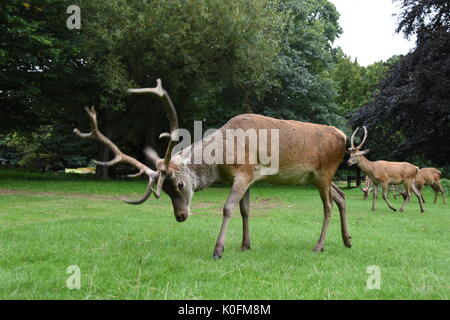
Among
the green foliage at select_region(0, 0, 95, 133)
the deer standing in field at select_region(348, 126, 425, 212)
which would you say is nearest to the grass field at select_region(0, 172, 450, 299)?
the deer standing in field at select_region(348, 126, 425, 212)

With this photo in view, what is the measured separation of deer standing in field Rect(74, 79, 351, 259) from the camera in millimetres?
5879

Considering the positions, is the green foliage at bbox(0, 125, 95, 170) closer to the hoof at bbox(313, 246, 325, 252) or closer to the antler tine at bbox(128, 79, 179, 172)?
the antler tine at bbox(128, 79, 179, 172)

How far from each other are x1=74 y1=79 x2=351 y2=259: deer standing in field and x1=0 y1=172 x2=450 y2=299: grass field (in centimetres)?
68

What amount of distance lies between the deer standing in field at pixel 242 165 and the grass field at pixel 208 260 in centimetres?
68

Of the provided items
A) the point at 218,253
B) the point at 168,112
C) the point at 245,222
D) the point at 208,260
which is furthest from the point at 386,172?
the point at 168,112

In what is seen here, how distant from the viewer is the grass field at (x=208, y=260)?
4066mm

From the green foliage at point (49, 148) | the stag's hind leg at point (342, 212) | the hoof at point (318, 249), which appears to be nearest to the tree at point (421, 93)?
the stag's hind leg at point (342, 212)

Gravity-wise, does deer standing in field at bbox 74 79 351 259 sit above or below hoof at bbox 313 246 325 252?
above

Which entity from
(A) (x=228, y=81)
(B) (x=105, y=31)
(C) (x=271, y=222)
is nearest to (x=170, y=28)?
(B) (x=105, y=31)

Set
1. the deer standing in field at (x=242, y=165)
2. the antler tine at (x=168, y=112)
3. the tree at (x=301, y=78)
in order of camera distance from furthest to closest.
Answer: the tree at (x=301, y=78) < the deer standing in field at (x=242, y=165) < the antler tine at (x=168, y=112)

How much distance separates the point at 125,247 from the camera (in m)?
6.42

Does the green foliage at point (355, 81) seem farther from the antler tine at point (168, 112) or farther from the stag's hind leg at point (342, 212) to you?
the antler tine at point (168, 112)
